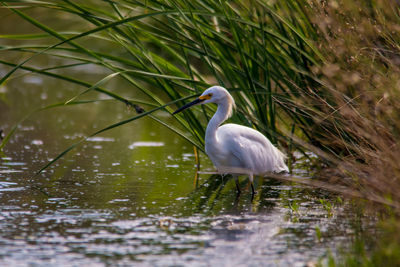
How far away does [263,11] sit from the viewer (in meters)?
5.76

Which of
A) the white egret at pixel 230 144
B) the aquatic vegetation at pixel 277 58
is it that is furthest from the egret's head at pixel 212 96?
the aquatic vegetation at pixel 277 58

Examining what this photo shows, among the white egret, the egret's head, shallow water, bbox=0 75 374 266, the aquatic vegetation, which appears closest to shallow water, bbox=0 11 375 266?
shallow water, bbox=0 75 374 266

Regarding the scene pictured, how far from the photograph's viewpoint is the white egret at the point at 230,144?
5.83 m

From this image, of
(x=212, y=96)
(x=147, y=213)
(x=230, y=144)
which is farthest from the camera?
(x=230, y=144)

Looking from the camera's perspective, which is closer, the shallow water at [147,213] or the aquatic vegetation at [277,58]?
the shallow water at [147,213]

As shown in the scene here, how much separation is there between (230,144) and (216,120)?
0.96 ft

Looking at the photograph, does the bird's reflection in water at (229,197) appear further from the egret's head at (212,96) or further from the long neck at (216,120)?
the egret's head at (212,96)

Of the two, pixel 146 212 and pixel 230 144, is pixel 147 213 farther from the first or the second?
pixel 230 144

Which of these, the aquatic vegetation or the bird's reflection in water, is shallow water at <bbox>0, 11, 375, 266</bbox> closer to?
the bird's reflection in water

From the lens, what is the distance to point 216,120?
5871 millimetres

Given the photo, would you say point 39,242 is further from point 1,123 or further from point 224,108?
point 1,123

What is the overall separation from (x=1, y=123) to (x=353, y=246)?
22.1 ft

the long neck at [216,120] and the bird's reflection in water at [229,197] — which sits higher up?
the long neck at [216,120]

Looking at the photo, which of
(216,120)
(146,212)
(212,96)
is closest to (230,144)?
(216,120)
